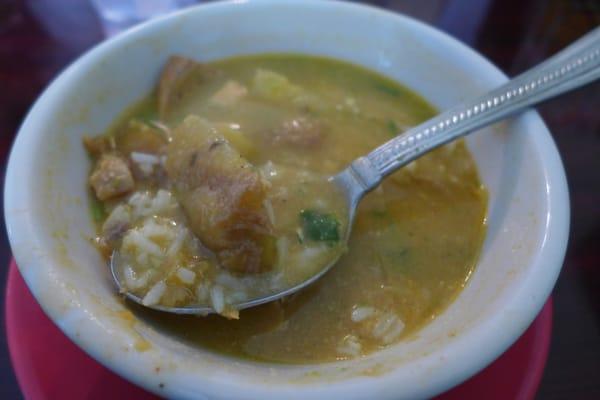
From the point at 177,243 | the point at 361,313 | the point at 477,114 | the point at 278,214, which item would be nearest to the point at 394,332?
the point at 361,313

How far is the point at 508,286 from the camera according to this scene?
4.25 feet

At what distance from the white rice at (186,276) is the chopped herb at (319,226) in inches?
14.4

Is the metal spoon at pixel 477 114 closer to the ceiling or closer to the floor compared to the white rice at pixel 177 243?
closer to the ceiling

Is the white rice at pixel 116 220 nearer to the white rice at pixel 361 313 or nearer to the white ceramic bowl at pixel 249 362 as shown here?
the white ceramic bowl at pixel 249 362

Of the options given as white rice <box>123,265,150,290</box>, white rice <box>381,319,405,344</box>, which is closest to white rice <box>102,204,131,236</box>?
white rice <box>123,265,150,290</box>

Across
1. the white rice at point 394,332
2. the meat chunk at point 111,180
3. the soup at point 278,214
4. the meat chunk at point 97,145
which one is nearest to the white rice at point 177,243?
the soup at point 278,214

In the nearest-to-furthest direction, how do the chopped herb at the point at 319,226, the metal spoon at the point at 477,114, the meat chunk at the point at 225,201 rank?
the meat chunk at the point at 225,201 < the chopped herb at the point at 319,226 < the metal spoon at the point at 477,114

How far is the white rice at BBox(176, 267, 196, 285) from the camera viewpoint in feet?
4.35

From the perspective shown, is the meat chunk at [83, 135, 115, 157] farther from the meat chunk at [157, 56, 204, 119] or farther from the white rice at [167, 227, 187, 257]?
the white rice at [167, 227, 187, 257]

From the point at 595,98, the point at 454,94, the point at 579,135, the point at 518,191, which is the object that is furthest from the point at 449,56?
the point at 595,98

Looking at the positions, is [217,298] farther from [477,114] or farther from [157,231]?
[477,114]

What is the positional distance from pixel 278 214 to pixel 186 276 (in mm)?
362

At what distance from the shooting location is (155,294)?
130cm

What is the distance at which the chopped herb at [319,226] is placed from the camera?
1.53m
